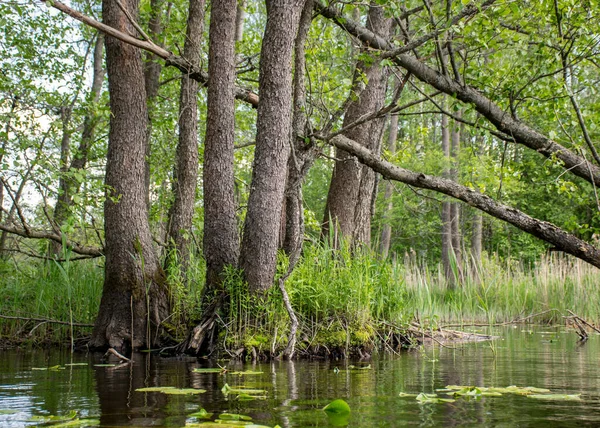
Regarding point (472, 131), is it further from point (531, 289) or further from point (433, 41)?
point (531, 289)

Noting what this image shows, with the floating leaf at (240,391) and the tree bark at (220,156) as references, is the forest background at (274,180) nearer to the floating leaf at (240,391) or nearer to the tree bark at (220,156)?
the tree bark at (220,156)

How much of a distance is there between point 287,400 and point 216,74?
4.66 m

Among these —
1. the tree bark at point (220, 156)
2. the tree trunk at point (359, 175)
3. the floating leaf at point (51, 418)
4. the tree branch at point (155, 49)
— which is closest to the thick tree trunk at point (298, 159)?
the tree bark at point (220, 156)

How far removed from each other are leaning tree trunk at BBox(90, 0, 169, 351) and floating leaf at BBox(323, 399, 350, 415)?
4.54 metres

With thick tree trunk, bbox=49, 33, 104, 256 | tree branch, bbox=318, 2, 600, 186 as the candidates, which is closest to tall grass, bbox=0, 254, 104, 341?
thick tree trunk, bbox=49, 33, 104, 256

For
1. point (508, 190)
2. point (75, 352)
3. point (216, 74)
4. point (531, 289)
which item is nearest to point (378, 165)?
point (216, 74)

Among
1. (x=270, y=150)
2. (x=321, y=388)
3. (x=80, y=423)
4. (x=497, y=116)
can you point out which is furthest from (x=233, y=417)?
(x=497, y=116)

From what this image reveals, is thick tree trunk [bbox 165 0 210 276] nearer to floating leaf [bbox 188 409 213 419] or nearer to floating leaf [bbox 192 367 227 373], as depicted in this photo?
floating leaf [bbox 192 367 227 373]

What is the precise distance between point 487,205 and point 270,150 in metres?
3.00

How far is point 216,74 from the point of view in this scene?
703 centimetres

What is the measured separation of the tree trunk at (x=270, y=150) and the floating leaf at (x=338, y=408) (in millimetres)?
3368

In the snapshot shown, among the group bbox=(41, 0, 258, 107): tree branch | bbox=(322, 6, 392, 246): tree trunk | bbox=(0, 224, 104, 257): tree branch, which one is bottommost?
bbox=(0, 224, 104, 257): tree branch

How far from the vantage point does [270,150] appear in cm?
620

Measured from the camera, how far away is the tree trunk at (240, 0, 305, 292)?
6.11 meters
